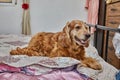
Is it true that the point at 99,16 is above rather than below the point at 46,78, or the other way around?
above

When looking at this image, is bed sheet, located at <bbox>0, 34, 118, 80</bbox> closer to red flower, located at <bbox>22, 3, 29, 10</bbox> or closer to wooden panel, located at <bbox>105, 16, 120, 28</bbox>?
wooden panel, located at <bbox>105, 16, 120, 28</bbox>

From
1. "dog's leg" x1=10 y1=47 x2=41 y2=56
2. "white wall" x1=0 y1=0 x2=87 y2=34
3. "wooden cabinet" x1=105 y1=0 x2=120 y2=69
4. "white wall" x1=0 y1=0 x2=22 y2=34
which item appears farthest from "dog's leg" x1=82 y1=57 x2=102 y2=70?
"white wall" x1=0 y1=0 x2=22 y2=34

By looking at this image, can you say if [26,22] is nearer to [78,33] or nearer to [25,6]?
[25,6]

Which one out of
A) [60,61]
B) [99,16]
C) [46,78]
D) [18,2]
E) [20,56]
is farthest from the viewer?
[18,2]

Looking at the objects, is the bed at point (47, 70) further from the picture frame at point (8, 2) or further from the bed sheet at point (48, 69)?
the picture frame at point (8, 2)

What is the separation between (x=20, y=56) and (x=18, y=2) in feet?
7.25

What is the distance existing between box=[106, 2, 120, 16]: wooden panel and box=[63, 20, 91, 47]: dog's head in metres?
1.34

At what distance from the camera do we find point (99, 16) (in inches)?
120

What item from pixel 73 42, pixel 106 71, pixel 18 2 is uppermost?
pixel 18 2

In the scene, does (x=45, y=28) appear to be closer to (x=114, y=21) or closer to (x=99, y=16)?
(x=99, y=16)

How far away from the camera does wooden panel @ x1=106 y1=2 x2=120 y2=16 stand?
2.43 meters

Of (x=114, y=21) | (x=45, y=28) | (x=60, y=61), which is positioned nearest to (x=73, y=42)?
(x=60, y=61)

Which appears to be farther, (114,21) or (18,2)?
(18,2)

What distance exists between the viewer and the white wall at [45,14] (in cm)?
329
